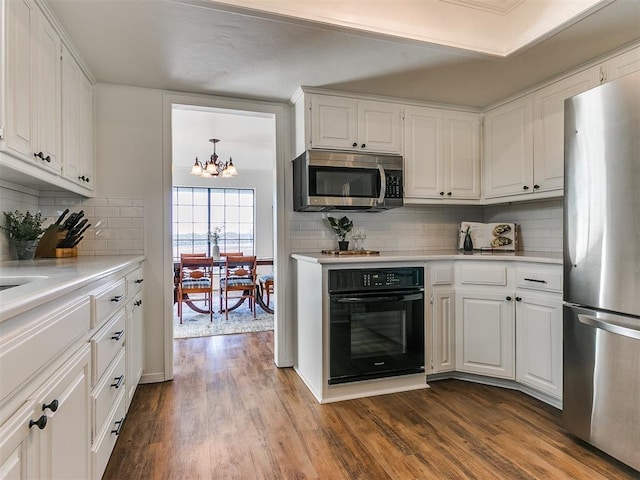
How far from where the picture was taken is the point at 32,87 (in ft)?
5.30

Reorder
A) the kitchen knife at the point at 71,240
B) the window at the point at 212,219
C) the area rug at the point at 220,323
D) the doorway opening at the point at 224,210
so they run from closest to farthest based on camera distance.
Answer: the kitchen knife at the point at 71,240 < the area rug at the point at 220,323 < the doorway opening at the point at 224,210 < the window at the point at 212,219

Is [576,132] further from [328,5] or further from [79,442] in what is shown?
[79,442]

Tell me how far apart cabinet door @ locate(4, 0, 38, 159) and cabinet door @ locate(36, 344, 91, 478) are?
0.94 m

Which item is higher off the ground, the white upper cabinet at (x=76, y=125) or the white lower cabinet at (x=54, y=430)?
the white upper cabinet at (x=76, y=125)

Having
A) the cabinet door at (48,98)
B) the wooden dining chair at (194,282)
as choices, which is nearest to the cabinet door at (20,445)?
the cabinet door at (48,98)

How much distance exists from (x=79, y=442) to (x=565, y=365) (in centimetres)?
219

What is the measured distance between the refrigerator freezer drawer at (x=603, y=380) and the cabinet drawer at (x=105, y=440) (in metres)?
2.17

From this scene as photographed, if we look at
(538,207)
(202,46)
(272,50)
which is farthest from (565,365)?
(202,46)

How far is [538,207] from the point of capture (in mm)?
2961

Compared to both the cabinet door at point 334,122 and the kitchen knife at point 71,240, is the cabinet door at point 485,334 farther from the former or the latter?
the kitchen knife at point 71,240

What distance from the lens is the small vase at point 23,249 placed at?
1998 millimetres

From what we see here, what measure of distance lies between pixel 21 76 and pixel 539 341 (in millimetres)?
3031

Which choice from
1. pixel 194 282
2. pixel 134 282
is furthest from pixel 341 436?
pixel 194 282

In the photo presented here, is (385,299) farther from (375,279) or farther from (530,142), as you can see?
(530,142)
